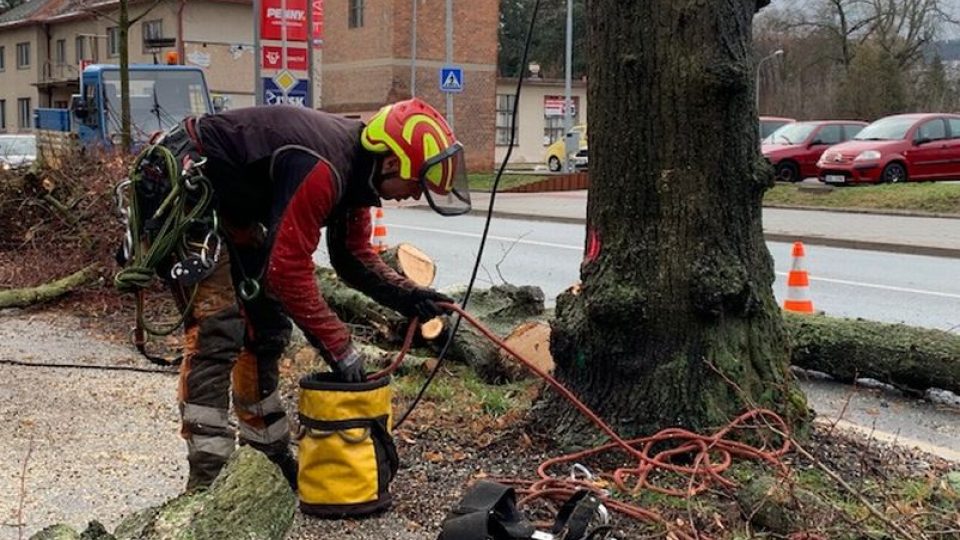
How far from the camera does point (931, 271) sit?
39.2 feet

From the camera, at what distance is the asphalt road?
9.52m

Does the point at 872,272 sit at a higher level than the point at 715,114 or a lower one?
lower

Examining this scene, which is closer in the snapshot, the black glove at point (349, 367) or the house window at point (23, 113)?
the black glove at point (349, 367)

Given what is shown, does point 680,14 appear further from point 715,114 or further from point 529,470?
point 529,470

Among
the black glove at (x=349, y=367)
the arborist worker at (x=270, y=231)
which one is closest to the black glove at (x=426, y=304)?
the arborist worker at (x=270, y=231)

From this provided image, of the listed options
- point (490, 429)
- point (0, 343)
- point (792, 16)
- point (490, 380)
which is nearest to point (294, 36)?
point (0, 343)

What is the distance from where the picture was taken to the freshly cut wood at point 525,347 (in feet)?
18.5

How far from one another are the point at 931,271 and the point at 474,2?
31.0 metres

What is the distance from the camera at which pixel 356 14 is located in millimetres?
40469

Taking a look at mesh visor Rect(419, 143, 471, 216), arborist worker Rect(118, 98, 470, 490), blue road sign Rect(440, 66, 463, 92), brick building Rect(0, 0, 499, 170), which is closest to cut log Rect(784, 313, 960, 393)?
mesh visor Rect(419, 143, 471, 216)

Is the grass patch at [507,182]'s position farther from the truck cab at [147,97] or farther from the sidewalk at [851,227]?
the truck cab at [147,97]

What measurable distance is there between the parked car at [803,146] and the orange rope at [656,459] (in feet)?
68.7

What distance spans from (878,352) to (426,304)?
9.99ft

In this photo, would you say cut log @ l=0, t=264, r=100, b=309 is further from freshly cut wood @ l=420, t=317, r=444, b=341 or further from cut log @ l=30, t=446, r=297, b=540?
cut log @ l=30, t=446, r=297, b=540
